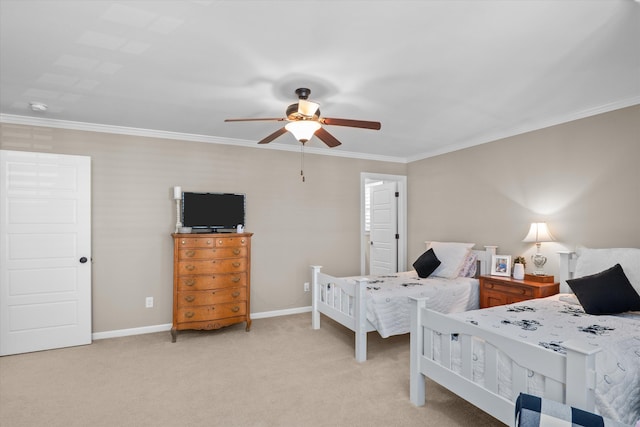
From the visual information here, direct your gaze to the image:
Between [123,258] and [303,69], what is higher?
[303,69]

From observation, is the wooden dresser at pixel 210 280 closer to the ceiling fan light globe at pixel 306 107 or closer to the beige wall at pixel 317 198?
the beige wall at pixel 317 198

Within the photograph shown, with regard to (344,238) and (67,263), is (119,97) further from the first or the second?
(344,238)

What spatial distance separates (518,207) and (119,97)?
14.3 feet

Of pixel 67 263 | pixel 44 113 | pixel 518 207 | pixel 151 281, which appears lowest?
pixel 151 281

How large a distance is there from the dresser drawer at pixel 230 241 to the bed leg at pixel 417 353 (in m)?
2.27

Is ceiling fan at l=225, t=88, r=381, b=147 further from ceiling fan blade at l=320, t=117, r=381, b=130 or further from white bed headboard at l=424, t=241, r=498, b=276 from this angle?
white bed headboard at l=424, t=241, r=498, b=276

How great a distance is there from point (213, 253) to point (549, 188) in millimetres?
3803

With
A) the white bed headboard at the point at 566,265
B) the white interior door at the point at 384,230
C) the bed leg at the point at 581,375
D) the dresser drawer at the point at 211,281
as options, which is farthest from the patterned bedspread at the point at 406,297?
the bed leg at the point at 581,375

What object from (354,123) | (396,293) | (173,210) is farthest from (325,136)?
(173,210)

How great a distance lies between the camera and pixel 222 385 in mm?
2842

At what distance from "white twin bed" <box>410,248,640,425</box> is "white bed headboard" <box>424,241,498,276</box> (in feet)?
3.96

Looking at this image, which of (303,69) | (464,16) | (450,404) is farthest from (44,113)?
(450,404)

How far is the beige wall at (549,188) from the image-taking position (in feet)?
10.5

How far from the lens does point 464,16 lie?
73.9 inches
